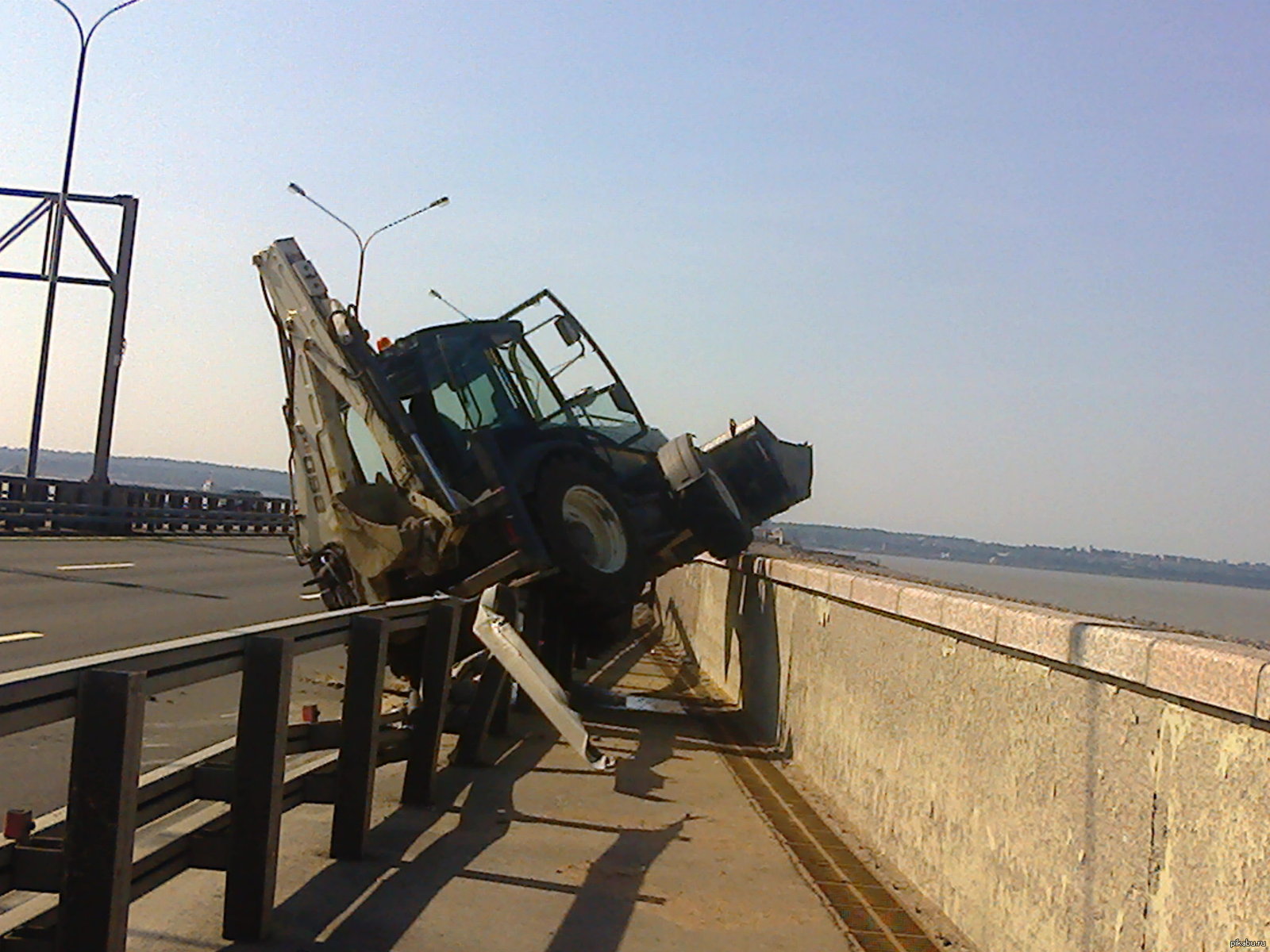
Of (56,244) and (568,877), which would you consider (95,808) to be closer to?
(568,877)

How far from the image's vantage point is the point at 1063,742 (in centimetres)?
480

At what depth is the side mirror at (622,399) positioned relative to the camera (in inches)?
512

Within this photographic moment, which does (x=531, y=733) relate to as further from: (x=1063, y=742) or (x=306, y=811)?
(x=1063, y=742)

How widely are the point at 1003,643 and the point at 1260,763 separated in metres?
1.93

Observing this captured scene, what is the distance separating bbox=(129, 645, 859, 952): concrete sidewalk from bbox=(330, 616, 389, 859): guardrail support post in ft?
0.42

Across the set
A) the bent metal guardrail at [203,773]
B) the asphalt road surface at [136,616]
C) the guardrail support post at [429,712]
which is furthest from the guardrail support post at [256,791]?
the guardrail support post at [429,712]

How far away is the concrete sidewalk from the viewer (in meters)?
5.41

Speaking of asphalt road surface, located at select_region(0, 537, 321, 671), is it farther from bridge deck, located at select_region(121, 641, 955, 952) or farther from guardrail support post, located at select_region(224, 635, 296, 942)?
guardrail support post, located at select_region(224, 635, 296, 942)

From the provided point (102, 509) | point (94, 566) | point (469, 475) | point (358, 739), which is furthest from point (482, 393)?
point (102, 509)

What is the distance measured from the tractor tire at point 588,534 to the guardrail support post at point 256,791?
19.2 ft

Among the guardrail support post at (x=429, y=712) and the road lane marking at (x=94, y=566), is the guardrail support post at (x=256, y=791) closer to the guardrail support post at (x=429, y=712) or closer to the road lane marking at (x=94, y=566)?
the guardrail support post at (x=429, y=712)

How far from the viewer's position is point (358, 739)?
6.46 m

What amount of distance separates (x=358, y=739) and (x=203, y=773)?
126cm

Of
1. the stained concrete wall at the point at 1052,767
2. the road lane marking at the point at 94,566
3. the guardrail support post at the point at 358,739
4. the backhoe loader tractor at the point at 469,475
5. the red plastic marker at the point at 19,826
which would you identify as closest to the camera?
the stained concrete wall at the point at 1052,767
